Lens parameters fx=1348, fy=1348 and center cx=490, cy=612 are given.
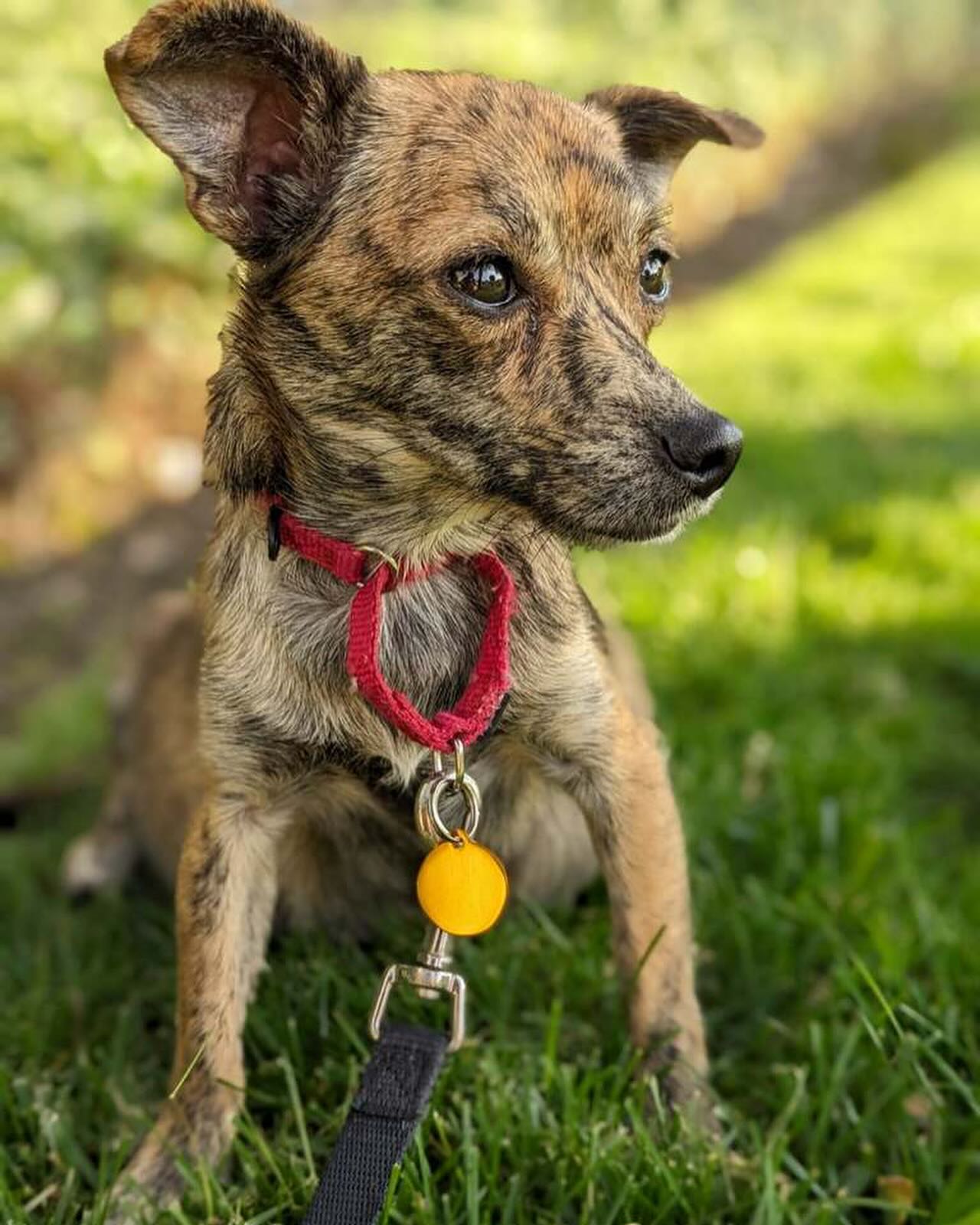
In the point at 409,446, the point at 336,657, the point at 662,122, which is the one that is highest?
the point at 662,122

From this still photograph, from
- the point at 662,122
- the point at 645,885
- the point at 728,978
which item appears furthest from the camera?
the point at 728,978

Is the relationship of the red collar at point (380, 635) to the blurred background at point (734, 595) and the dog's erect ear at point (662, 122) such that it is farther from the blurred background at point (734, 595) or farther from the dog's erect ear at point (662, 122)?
Answer: the dog's erect ear at point (662, 122)

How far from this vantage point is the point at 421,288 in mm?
1955

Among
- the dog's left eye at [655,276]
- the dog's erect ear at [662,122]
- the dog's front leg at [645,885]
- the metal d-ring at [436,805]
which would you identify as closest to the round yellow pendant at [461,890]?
the metal d-ring at [436,805]

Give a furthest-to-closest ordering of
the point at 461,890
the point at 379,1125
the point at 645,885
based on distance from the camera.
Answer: the point at 645,885 < the point at 461,890 < the point at 379,1125

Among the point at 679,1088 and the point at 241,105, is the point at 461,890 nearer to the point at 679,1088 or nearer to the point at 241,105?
the point at 679,1088

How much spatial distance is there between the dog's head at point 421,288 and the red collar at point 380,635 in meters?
0.08

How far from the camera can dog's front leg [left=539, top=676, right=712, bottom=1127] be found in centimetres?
229

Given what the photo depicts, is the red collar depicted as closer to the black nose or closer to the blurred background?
the black nose

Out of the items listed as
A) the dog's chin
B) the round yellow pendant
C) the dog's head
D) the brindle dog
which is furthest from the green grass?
the dog's head

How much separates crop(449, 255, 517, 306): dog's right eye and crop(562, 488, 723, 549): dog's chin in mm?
353

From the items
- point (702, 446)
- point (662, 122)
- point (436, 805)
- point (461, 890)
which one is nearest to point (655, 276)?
point (662, 122)

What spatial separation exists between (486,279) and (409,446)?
274 mm

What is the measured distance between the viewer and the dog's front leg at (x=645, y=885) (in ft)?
7.50
